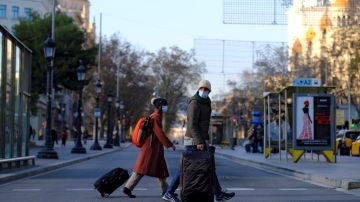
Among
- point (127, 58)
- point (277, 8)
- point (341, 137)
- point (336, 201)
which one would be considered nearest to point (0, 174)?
point (336, 201)

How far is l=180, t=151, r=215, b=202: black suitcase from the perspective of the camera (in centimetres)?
1062

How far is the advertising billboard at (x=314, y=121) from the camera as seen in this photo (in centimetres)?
3033

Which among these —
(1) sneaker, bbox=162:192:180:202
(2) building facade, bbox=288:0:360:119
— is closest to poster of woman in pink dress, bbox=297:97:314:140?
(2) building facade, bbox=288:0:360:119

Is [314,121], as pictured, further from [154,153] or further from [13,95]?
[154,153]

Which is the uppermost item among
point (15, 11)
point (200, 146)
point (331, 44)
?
point (15, 11)

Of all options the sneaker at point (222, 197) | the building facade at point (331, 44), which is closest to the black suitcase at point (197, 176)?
the sneaker at point (222, 197)

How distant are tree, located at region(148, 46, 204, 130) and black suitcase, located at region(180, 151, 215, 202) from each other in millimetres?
91698

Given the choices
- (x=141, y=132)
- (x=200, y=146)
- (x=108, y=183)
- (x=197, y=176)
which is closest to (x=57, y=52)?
(x=108, y=183)

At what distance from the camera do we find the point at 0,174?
65.6ft

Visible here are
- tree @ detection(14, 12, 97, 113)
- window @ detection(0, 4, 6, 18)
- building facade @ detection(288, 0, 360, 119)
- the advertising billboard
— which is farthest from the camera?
window @ detection(0, 4, 6, 18)

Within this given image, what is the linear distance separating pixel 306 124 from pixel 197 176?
20.5m

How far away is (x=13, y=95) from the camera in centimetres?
2262

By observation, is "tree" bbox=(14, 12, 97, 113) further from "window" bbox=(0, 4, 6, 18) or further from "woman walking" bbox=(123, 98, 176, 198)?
"woman walking" bbox=(123, 98, 176, 198)

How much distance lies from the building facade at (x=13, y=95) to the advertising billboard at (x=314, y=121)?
11.4 metres
